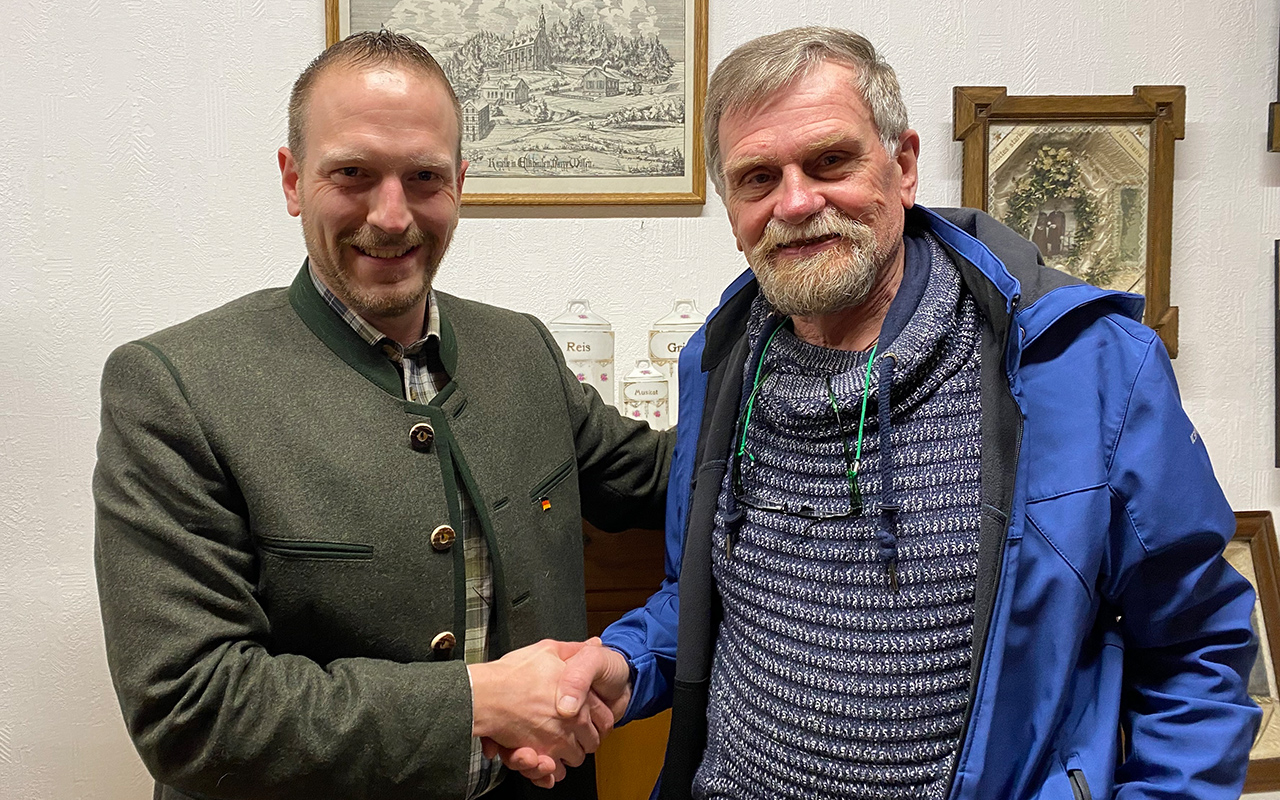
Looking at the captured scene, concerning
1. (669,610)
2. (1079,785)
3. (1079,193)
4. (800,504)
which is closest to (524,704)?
(669,610)

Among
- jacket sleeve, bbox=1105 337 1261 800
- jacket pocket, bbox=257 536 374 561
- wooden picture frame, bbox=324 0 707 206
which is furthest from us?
wooden picture frame, bbox=324 0 707 206

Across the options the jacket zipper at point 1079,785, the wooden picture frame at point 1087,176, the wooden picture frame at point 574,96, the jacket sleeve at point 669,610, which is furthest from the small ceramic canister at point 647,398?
the jacket zipper at point 1079,785

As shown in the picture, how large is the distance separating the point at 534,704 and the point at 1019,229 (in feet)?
4.61

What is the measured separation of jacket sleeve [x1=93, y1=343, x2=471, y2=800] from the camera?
1.00m

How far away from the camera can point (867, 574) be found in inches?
42.2

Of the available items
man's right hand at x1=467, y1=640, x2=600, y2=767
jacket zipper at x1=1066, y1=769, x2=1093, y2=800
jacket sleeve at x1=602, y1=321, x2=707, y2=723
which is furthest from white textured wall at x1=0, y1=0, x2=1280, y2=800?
jacket zipper at x1=1066, y1=769, x2=1093, y2=800

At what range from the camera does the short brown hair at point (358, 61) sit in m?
1.15

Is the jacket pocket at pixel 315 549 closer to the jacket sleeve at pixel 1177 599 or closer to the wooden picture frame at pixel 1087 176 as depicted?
the jacket sleeve at pixel 1177 599

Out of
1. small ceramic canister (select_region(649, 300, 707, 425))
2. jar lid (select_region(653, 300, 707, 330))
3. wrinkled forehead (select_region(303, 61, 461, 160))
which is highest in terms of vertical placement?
wrinkled forehead (select_region(303, 61, 461, 160))

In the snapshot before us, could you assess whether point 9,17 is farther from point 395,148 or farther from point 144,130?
point 395,148

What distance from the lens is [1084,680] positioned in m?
1.03

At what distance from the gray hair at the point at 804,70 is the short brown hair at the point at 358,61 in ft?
1.27

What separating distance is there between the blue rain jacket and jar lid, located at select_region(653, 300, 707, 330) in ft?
2.47

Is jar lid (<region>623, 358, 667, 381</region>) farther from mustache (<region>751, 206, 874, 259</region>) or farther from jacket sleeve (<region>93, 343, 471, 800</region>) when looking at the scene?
jacket sleeve (<region>93, 343, 471, 800</region>)
